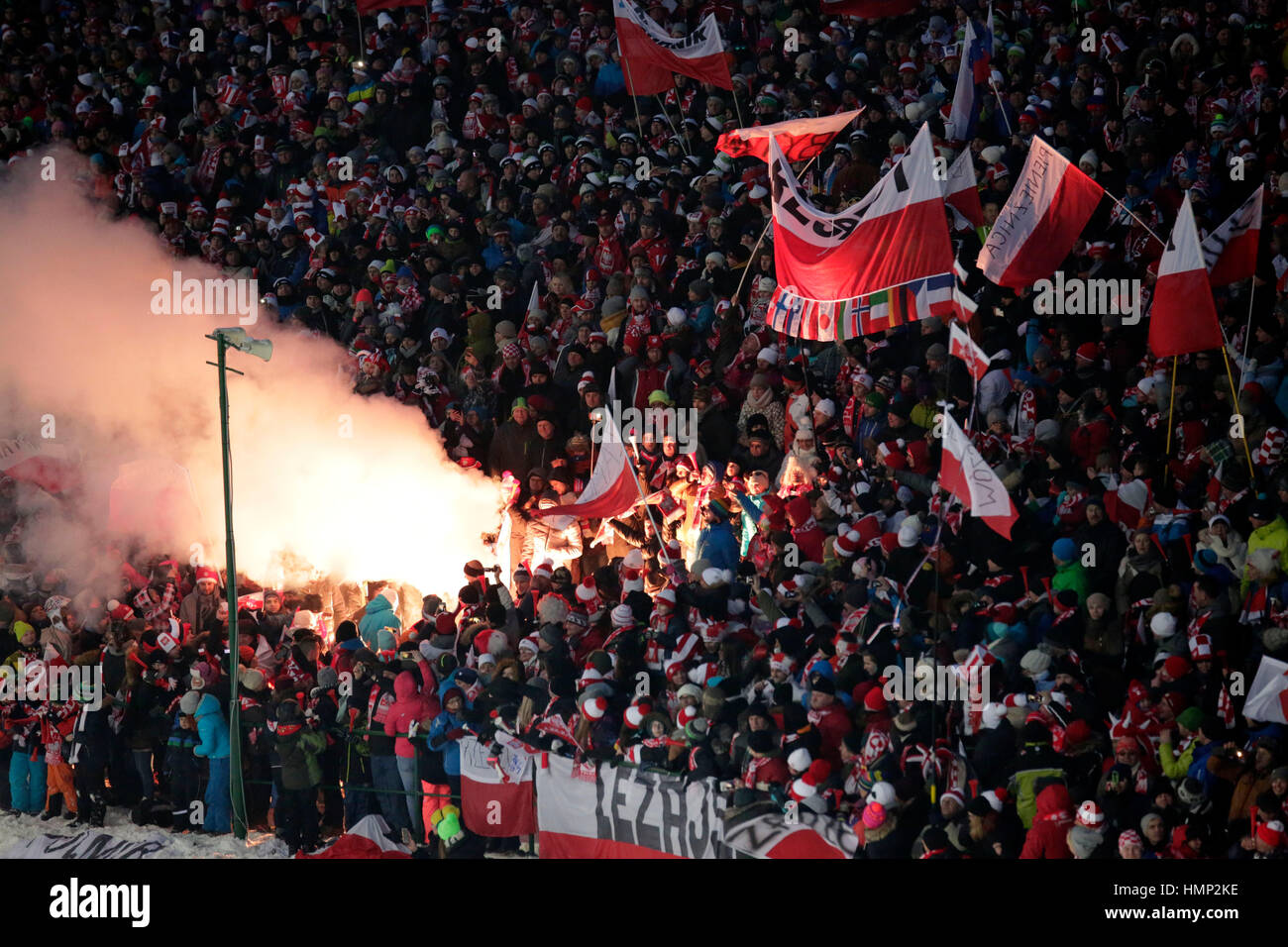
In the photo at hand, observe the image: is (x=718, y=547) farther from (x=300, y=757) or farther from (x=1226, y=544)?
(x=1226, y=544)

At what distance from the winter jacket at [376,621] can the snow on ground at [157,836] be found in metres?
1.55

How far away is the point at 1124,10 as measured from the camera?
558 inches

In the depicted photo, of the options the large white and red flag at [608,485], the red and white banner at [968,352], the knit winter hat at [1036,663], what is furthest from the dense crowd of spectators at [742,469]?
the large white and red flag at [608,485]

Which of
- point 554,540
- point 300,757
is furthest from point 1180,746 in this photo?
point 300,757

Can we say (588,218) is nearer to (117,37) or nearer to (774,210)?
(774,210)

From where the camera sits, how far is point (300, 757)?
11.4 metres

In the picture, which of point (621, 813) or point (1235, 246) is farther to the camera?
point (1235, 246)

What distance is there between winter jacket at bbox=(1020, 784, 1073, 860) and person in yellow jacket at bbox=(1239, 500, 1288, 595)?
1.82 metres

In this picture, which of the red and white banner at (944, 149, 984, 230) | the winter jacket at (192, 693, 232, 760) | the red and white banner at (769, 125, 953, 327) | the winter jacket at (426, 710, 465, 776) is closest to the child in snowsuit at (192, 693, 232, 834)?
the winter jacket at (192, 693, 232, 760)

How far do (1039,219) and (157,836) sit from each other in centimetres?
724

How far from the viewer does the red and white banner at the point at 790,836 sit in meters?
9.30

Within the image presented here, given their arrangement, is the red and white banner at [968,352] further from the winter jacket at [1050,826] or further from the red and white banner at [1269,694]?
the winter jacket at [1050,826]
